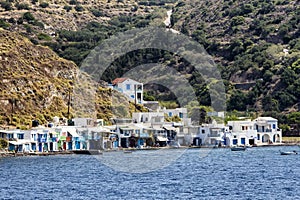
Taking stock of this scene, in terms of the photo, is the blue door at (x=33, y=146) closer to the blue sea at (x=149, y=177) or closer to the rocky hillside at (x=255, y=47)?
the blue sea at (x=149, y=177)

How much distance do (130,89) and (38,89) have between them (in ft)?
78.0

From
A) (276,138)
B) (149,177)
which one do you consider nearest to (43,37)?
(276,138)

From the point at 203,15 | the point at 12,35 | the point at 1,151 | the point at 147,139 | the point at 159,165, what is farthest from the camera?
the point at 203,15

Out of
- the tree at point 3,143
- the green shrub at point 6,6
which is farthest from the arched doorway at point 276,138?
the green shrub at point 6,6

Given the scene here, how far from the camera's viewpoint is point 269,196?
50.6 m

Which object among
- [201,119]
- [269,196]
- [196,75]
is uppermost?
[196,75]

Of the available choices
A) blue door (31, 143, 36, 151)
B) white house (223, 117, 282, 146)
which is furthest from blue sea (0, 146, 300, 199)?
white house (223, 117, 282, 146)

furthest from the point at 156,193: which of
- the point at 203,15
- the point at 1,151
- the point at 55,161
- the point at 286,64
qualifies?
the point at 203,15

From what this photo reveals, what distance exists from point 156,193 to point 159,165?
23.8 metres

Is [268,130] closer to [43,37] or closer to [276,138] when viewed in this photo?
[276,138]

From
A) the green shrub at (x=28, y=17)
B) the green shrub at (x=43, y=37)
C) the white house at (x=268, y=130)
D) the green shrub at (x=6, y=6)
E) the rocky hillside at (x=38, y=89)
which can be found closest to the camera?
the rocky hillside at (x=38, y=89)

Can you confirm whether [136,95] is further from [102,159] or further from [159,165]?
[159,165]

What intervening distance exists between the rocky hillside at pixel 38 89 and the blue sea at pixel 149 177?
1513 cm

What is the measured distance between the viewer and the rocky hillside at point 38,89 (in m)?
104
